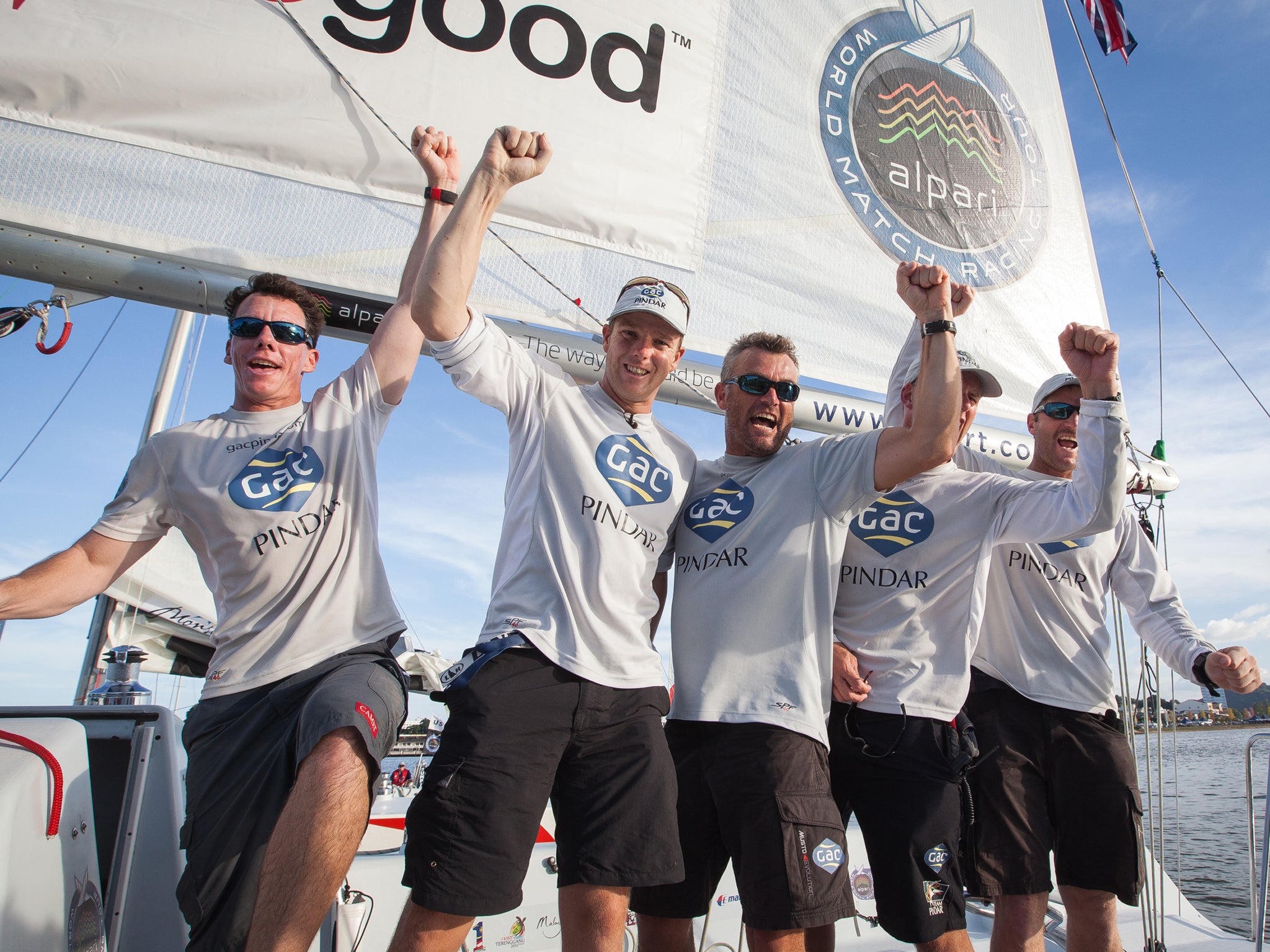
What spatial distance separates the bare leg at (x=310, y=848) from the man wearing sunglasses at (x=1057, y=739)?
1.72 metres

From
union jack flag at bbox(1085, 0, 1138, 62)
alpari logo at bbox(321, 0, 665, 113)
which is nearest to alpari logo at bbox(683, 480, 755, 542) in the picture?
alpari logo at bbox(321, 0, 665, 113)

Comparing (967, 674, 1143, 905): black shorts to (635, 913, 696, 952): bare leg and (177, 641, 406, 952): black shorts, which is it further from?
(177, 641, 406, 952): black shorts

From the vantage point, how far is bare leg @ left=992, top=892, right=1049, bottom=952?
2.23 meters

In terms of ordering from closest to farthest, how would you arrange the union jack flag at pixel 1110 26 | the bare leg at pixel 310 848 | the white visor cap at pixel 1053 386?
the bare leg at pixel 310 848, the white visor cap at pixel 1053 386, the union jack flag at pixel 1110 26

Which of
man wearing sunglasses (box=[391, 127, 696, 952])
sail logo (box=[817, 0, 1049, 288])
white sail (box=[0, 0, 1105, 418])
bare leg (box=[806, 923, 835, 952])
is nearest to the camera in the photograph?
man wearing sunglasses (box=[391, 127, 696, 952])

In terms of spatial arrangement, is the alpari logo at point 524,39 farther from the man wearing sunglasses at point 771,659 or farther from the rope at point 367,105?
the man wearing sunglasses at point 771,659

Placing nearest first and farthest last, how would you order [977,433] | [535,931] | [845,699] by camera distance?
1. [845,699]
2. [535,931]
3. [977,433]

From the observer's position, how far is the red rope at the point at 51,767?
1.50 meters

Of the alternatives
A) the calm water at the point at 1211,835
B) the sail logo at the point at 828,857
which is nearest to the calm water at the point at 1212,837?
the calm water at the point at 1211,835

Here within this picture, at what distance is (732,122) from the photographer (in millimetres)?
3486

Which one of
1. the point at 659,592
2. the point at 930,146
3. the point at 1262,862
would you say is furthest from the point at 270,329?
the point at 1262,862

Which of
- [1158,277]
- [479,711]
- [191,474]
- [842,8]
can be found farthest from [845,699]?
[1158,277]

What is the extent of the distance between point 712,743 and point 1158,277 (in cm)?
424

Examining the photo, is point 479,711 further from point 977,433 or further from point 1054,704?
point 977,433
